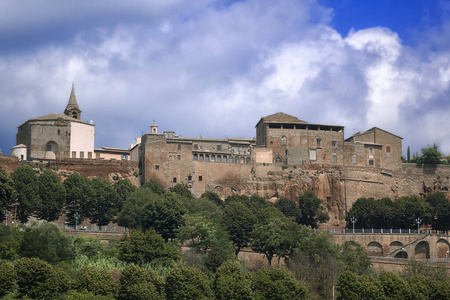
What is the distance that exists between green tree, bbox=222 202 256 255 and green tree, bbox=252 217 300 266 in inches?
80.0

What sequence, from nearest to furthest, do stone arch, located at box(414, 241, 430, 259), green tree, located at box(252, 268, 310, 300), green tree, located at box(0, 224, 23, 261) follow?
green tree, located at box(252, 268, 310, 300) → green tree, located at box(0, 224, 23, 261) → stone arch, located at box(414, 241, 430, 259)

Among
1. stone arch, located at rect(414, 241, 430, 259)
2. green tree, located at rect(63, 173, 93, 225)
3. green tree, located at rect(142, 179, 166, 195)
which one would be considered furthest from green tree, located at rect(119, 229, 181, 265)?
stone arch, located at rect(414, 241, 430, 259)

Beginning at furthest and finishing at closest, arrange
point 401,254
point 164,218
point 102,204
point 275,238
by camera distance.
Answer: point 401,254, point 102,204, point 275,238, point 164,218

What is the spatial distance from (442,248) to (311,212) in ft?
58.9

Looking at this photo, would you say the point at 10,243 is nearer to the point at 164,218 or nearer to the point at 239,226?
the point at 164,218

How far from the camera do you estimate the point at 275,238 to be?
262ft

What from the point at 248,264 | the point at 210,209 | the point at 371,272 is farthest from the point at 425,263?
the point at 210,209

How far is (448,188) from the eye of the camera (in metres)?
116

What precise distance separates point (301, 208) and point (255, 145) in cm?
1507

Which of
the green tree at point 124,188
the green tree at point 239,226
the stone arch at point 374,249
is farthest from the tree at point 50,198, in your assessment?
the stone arch at point 374,249

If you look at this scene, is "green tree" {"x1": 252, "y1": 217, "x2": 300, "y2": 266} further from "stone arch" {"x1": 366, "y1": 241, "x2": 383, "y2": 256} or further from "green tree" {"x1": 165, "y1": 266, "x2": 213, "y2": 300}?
"green tree" {"x1": 165, "y1": 266, "x2": 213, "y2": 300}

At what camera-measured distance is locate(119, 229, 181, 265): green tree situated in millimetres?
68875

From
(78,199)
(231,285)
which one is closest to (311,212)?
(78,199)

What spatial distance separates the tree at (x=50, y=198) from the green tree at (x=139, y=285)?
27.9m
